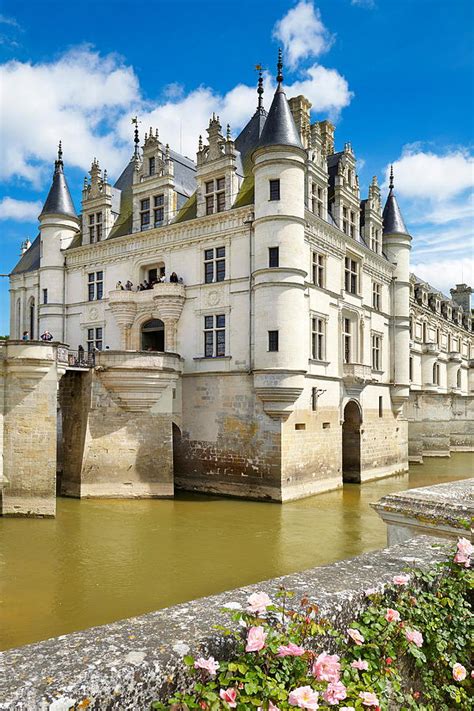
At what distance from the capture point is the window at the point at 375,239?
28.6 m

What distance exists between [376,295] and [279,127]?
11.4 meters

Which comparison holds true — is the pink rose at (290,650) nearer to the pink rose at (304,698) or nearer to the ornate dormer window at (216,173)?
the pink rose at (304,698)

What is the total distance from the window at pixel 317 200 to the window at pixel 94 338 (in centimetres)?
1150

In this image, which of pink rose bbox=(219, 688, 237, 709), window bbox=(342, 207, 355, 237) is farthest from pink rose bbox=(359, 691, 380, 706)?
window bbox=(342, 207, 355, 237)

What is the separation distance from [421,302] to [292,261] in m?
22.9

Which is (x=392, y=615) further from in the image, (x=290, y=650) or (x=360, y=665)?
(x=290, y=650)

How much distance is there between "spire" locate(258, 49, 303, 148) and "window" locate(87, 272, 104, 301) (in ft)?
34.1

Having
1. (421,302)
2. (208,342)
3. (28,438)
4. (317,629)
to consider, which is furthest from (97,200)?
(317,629)

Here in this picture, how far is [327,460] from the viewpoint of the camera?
23.0m

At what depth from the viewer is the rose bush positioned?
2.10 meters

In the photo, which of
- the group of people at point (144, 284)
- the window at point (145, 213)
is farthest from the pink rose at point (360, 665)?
the window at point (145, 213)

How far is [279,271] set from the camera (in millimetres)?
20406

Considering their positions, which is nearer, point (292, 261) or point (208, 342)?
point (292, 261)

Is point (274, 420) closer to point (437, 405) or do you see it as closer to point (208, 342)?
point (208, 342)
